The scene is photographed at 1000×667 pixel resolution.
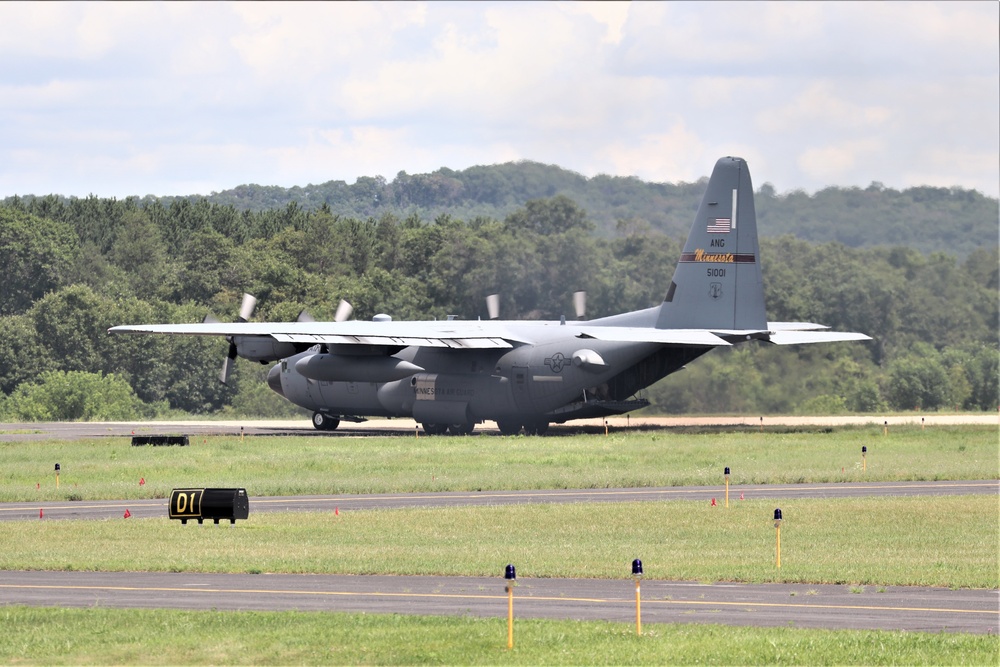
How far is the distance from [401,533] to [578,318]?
33.9 metres

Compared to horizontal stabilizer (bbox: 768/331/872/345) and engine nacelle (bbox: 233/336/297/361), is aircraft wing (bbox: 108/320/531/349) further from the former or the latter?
horizontal stabilizer (bbox: 768/331/872/345)

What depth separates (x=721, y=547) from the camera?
32719 millimetres

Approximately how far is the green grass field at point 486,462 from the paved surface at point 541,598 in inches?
719

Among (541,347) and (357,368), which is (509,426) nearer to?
(541,347)

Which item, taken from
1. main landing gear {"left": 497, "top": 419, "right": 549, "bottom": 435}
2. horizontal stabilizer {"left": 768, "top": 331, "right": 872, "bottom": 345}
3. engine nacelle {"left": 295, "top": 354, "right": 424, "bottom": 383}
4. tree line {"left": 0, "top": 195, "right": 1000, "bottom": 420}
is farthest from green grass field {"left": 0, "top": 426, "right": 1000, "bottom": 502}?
tree line {"left": 0, "top": 195, "right": 1000, "bottom": 420}

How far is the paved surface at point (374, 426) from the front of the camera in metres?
69.9

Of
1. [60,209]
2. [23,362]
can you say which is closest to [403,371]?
[23,362]

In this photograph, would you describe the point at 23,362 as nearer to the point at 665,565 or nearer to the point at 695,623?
the point at 665,565

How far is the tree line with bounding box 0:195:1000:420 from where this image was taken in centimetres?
9025

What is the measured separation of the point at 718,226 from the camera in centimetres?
6019

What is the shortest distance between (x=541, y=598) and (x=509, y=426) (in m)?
40.9

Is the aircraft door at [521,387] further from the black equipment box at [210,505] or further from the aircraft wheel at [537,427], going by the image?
the black equipment box at [210,505]

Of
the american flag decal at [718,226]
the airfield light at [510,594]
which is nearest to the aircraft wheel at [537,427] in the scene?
the american flag decal at [718,226]

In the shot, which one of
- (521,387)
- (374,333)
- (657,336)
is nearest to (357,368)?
(374,333)
